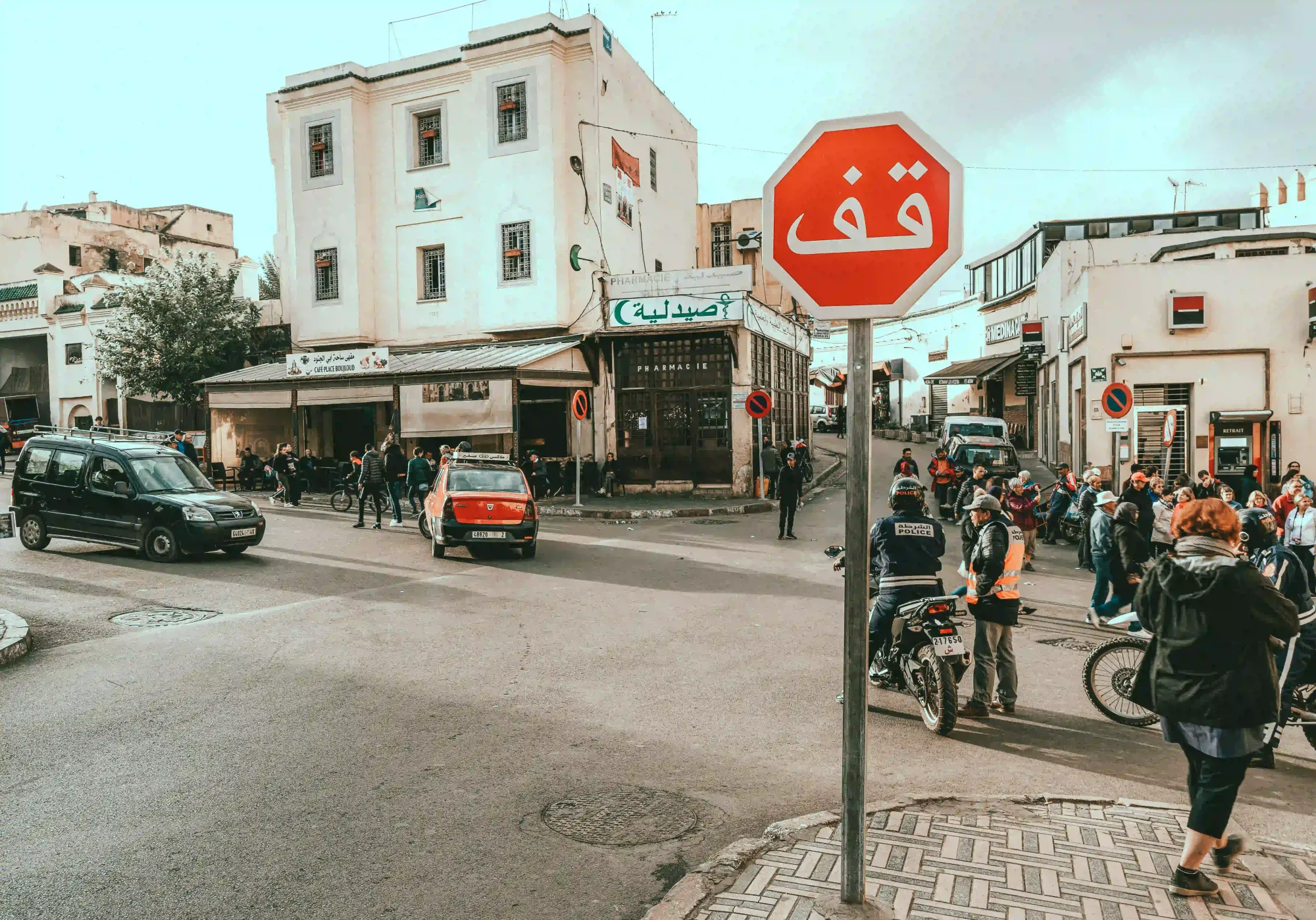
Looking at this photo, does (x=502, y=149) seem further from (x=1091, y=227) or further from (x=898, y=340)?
(x=898, y=340)

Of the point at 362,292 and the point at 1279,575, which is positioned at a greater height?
the point at 362,292

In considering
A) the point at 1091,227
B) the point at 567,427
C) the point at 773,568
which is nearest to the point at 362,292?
the point at 567,427

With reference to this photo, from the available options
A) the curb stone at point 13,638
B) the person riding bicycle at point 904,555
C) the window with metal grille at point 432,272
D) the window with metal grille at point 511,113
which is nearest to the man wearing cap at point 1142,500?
the person riding bicycle at point 904,555

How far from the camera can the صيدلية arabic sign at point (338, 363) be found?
1029 inches

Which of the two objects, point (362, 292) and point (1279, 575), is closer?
point (1279, 575)

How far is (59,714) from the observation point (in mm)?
6703

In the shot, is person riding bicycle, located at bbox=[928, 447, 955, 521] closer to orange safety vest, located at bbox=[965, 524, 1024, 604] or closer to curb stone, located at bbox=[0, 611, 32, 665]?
orange safety vest, located at bbox=[965, 524, 1024, 604]

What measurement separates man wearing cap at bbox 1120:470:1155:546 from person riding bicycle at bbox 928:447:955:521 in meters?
7.48

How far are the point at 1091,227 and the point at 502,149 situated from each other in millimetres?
28178

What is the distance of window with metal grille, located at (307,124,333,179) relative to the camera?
3133cm

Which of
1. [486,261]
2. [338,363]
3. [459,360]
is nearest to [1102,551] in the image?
[459,360]

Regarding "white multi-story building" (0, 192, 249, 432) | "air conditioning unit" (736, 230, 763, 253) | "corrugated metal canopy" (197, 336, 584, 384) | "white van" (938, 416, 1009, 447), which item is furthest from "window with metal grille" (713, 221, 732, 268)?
"white multi-story building" (0, 192, 249, 432)

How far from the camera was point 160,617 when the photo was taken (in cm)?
1031

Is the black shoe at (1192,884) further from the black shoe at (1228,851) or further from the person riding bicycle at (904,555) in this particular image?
the person riding bicycle at (904,555)
